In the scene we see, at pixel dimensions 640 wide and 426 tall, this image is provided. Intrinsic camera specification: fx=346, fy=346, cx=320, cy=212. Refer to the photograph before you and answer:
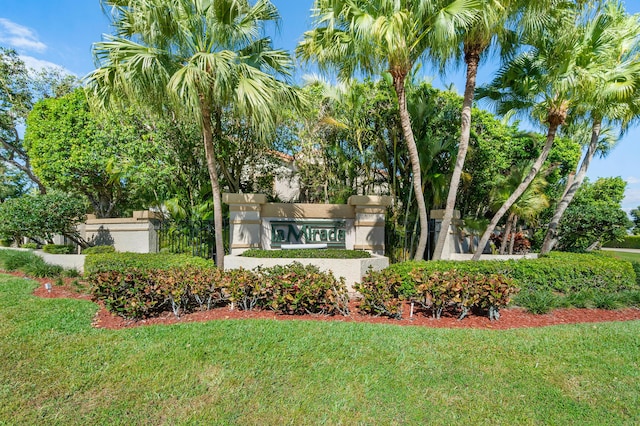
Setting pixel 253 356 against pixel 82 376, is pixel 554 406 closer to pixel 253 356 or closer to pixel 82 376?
pixel 253 356

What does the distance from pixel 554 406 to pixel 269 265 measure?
5.45 metres

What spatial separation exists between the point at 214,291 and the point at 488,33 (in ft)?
25.3

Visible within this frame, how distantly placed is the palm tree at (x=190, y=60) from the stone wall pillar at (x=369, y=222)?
12.0ft

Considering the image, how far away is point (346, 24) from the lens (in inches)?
319

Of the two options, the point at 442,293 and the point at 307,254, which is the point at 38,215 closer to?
the point at 307,254

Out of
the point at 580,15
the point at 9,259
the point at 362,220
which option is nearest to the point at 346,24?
the point at 362,220

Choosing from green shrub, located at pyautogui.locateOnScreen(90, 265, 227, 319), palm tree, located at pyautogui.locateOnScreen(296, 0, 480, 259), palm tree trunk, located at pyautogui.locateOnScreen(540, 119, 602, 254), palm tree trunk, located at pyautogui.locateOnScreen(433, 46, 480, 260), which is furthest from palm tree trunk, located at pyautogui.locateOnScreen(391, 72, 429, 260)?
green shrub, located at pyautogui.locateOnScreen(90, 265, 227, 319)

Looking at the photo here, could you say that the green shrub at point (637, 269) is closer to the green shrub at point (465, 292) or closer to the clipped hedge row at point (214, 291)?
the green shrub at point (465, 292)

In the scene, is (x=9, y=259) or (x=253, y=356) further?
(x=9, y=259)

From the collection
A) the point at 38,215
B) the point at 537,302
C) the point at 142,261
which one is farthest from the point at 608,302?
the point at 38,215

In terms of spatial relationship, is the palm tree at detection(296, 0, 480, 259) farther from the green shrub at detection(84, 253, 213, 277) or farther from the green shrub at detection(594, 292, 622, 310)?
the green shrub at detection(84, 253, 213, 277)

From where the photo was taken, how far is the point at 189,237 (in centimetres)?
1104

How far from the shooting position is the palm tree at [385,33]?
711 cm

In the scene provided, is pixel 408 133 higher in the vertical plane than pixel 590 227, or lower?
higher
